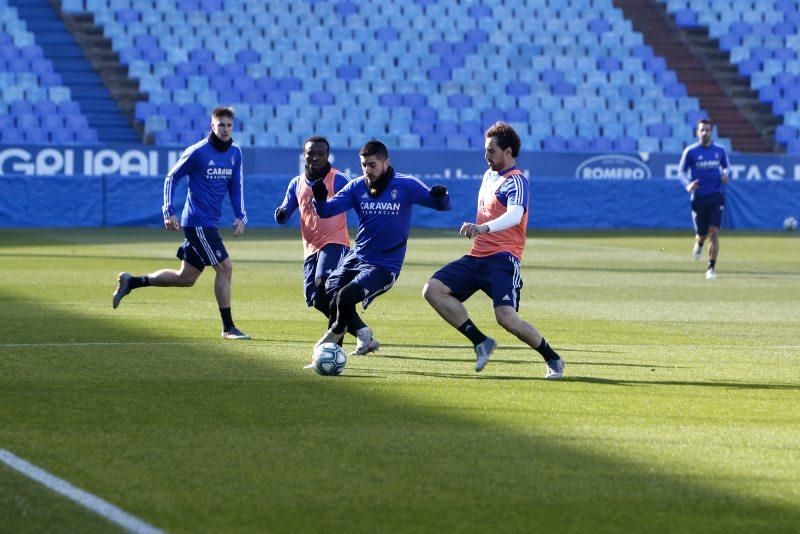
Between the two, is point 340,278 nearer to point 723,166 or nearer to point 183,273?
point 183,273

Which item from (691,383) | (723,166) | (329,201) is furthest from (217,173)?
(723,166)

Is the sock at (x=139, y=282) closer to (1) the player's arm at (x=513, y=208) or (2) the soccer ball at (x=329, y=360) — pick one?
(2) the soccer ball at (x=329, y=360)

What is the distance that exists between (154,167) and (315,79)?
677 centimetres

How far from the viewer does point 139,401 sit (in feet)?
29.0

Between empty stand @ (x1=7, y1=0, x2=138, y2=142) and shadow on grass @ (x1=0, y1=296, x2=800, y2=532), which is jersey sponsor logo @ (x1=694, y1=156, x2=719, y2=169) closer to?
shadow on grass @ (x1=0, y1=296, x2=800, y2=532)

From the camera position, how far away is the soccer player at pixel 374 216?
10.7m

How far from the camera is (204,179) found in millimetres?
13281

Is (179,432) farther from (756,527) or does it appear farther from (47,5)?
(47,5)

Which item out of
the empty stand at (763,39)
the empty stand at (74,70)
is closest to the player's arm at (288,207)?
the empty stand at (74,70)

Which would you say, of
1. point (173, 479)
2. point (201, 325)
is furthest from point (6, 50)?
point (173, 479)

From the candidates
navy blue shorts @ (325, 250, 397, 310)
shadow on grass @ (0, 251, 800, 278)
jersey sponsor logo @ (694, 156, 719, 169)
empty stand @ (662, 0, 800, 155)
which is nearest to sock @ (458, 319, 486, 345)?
navy blue shorts @ (325, 250, 397, 310)

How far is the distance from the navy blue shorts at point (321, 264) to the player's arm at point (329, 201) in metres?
1.46

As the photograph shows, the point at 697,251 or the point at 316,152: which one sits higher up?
the point at 316,152

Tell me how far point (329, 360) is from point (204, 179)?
145 inches
